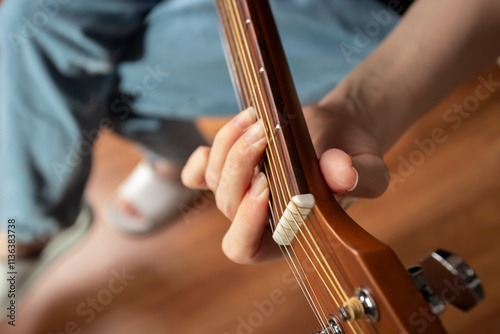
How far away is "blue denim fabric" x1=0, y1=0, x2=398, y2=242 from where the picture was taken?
62 centimetres

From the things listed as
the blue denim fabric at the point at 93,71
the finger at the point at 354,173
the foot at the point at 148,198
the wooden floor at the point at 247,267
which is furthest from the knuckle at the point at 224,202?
the foot at the point at 148,198

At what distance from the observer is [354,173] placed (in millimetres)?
Answer: 328

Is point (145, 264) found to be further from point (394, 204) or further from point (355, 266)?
point (355, 266)

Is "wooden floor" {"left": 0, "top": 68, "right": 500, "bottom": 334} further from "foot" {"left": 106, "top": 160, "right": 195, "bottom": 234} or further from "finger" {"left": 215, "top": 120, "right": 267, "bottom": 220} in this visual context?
"finger" {"left": 215, "top": 120, "right": 267, "bottom": 220}

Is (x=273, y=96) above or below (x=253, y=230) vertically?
above

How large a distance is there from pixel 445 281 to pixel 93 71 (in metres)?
0.58

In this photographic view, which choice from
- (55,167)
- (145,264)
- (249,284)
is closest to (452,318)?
(249,284)

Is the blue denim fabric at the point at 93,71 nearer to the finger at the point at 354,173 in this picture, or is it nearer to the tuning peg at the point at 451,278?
the finger at the point at 354,173

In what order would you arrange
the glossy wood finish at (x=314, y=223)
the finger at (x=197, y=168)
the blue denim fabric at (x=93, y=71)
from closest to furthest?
the glossy wood finish at (x=314, y=223) → the finger at (x=197, y=168) → the blue denim fabric at (x=93, y=71)

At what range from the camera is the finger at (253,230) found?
379mm

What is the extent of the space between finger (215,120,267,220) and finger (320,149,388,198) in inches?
2.2

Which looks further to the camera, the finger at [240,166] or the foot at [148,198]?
the foot at [148,198]

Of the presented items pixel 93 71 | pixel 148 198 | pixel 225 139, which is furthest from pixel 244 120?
pixel 148 198

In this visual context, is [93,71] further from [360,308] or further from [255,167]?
[360,308]
